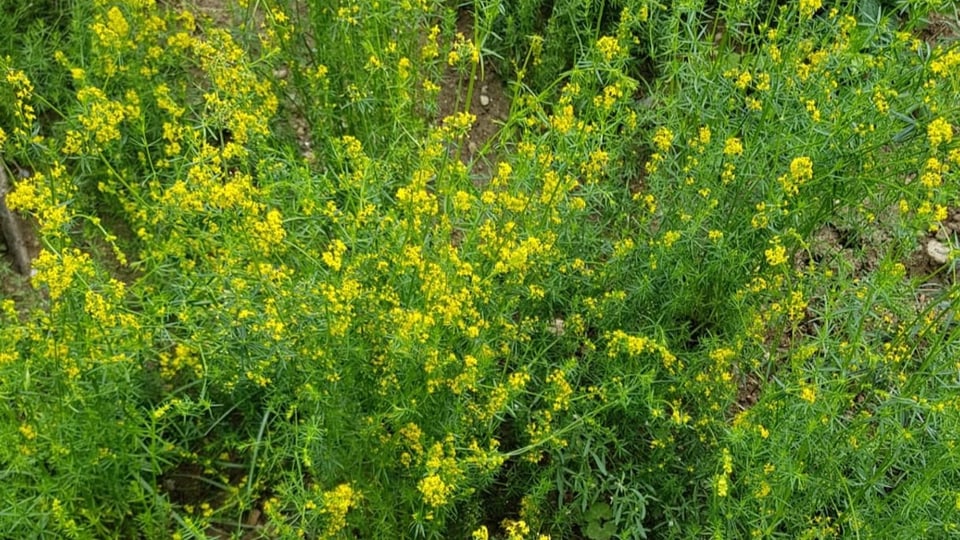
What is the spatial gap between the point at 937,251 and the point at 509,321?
2.55 metres

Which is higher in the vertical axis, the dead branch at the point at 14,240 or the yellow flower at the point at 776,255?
the yellow flower at the point at 776,255

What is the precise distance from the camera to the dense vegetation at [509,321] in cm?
302

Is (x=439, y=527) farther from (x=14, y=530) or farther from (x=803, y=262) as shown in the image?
(x=803, y=262)

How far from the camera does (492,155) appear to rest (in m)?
4.97

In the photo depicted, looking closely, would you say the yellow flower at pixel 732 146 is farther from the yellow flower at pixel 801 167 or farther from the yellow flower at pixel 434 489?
the yellow flower at pixel 434 489

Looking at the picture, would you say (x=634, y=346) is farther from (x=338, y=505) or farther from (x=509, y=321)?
(x=338, y=505)

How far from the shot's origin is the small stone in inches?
179

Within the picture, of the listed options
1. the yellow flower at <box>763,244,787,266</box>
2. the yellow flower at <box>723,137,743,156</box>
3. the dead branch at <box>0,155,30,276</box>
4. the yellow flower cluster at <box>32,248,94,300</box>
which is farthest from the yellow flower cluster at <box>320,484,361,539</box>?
the dead branch at <box>0,155,30,276</box>

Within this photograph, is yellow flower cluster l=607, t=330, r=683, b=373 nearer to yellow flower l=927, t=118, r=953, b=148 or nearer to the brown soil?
yellow flower l=927, t=118, r=953, b=148

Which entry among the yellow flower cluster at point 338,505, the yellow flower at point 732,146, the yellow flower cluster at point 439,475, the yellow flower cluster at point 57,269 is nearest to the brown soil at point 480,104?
the yellow flower at point 732,146

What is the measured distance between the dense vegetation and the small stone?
2.19 ft

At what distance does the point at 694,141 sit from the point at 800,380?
3.46 feet

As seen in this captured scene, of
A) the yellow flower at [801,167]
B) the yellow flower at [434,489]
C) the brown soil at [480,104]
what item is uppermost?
the yellow flower at [801,167]

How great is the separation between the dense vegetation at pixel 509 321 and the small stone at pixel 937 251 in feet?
2.19
